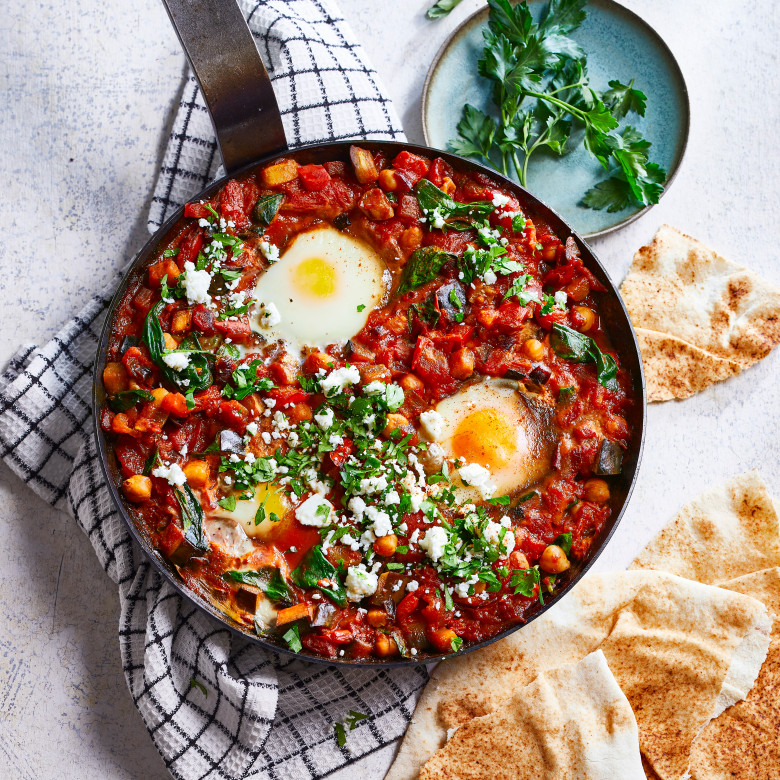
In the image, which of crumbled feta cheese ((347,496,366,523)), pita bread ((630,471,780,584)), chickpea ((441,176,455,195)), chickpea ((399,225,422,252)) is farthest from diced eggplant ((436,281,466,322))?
pita bread ((630,471,780,584))

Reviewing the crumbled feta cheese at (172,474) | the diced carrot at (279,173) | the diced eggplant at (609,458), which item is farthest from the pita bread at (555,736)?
the diced carrot at (279,173)

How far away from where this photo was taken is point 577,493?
4.24 meters

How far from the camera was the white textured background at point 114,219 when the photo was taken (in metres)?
4.59

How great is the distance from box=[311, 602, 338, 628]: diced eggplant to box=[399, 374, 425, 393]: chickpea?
116 centimetres

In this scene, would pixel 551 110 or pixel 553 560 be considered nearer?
pixel 553 560

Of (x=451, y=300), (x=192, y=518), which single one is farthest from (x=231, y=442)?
(x=451, y=300)

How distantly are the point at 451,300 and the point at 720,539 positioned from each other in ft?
7.21

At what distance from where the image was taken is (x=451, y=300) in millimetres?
4188

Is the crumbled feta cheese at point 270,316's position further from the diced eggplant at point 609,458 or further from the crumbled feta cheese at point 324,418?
the diced eggplant at point 609,458

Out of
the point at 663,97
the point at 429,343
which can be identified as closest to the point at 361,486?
the point at 429,343

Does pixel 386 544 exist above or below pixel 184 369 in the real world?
below

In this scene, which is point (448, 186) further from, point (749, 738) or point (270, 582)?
point (749, 738)

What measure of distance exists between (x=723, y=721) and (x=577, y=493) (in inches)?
65.2

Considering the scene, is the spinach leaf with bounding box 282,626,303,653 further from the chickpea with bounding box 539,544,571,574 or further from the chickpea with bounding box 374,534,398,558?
the chickpea with bounding box 539,544,571,574
